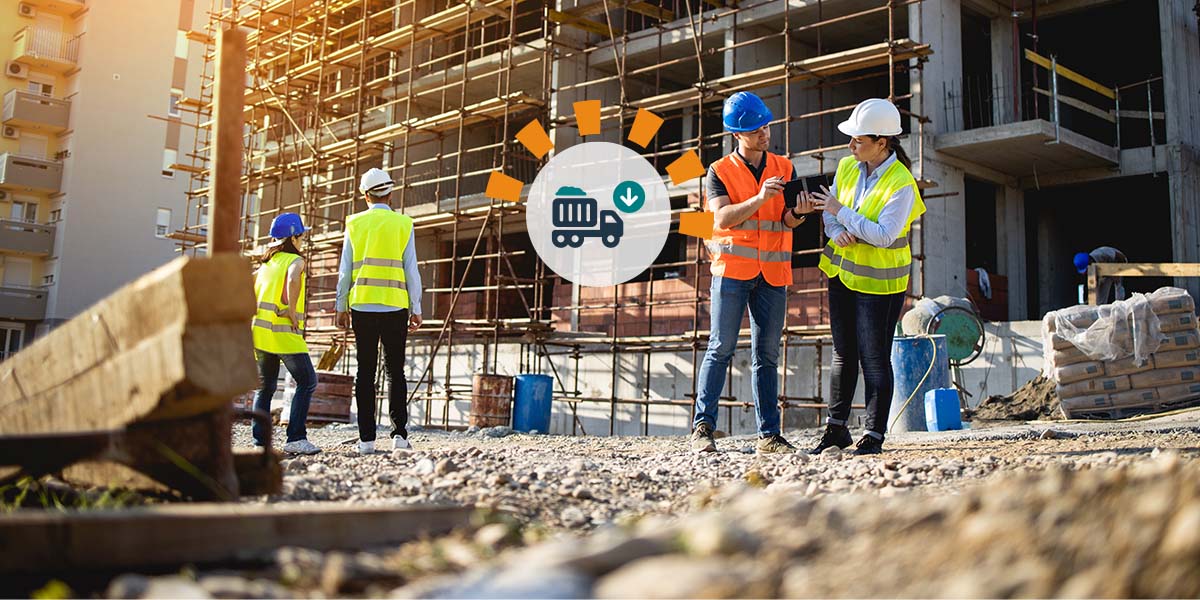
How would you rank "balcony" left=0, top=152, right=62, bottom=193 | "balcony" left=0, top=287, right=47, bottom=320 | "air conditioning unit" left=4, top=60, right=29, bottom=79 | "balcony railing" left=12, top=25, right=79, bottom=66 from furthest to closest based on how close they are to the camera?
"air conditioning unit" left=4, top=60, right=29, bottom=79 < "balcony railing" left=12, top=25, right=79, bottom=66 < "balcony" left=0, top=152, right=62, bottom=193 < "balcony" left=0, top=287, right=47, bottom=320

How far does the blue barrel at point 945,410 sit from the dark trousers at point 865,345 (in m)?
4.05

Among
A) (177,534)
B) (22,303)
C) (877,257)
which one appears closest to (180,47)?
(22,303)

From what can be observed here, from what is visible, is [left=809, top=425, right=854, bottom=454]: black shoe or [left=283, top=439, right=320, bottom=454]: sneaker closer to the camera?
[left=809, top=425, right=854, bottom=454]: black shoe

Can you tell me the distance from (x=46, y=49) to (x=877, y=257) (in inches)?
1661

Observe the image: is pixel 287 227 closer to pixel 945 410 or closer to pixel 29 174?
pixel 945 410

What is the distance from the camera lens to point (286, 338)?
6.99 m

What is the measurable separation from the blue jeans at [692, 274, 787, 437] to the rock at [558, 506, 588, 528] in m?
2.28

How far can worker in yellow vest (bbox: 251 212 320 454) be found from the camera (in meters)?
6.97

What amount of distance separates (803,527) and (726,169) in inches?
155

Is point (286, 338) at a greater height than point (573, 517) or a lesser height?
greater

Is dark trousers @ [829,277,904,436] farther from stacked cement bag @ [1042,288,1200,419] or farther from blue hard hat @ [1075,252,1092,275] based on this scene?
blue hard hat @ [1075,252,1092,275]

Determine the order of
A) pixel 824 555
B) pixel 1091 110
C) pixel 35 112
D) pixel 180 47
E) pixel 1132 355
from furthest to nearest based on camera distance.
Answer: pixel 180 47 → pixel 35 112 → pixel 1091 110 → pixel 1132 355 → pixel 824 555

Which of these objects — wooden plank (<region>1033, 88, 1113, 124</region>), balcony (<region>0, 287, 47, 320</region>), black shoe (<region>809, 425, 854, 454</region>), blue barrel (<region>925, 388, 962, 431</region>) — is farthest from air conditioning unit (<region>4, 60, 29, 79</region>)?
black shoe (<region>809, 425, 854, 454</region>)

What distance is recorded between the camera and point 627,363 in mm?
17797
